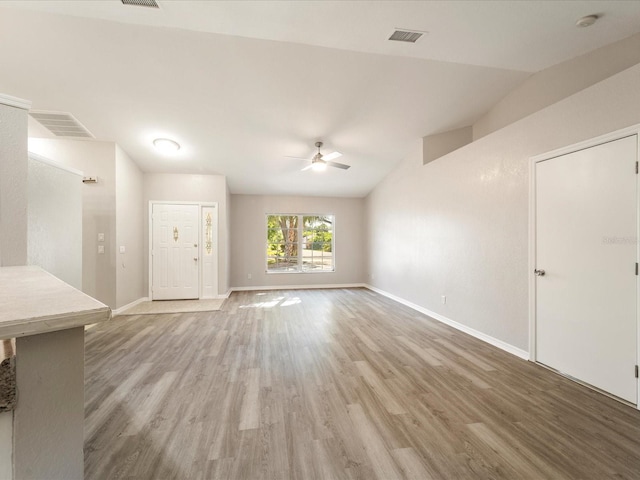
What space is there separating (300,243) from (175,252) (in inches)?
119

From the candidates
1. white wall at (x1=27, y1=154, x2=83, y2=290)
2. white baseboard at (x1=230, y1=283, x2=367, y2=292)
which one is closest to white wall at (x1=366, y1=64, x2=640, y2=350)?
white baseboard at (x1=230, y1=283, x2=367, y2=292)

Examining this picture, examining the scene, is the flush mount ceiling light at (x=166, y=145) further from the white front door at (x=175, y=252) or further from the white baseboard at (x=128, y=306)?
the white baseboard at (x=128, y=306)

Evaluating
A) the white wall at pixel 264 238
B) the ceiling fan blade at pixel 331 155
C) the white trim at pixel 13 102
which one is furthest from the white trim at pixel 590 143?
the white wall at pixel 264 238

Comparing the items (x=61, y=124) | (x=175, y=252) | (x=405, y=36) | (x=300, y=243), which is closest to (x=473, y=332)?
(x=405, y=36)

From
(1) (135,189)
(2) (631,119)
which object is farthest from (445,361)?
(1) (135,189)

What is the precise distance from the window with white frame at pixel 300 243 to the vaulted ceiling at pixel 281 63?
2.81 meters

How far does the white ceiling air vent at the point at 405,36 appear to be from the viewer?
2486 mm

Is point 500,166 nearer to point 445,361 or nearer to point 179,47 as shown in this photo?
point 445,361

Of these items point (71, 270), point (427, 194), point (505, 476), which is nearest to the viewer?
point (505, 476)

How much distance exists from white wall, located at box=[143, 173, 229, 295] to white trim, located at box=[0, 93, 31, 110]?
4.26m

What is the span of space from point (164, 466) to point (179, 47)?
11.7 ft

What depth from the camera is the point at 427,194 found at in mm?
4641

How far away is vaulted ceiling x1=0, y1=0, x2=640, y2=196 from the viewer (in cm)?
232

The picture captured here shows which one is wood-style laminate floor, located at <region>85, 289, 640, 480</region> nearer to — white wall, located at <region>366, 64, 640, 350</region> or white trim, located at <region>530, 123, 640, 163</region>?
white wall, located at <region>366, 64, 640, 350</region>
